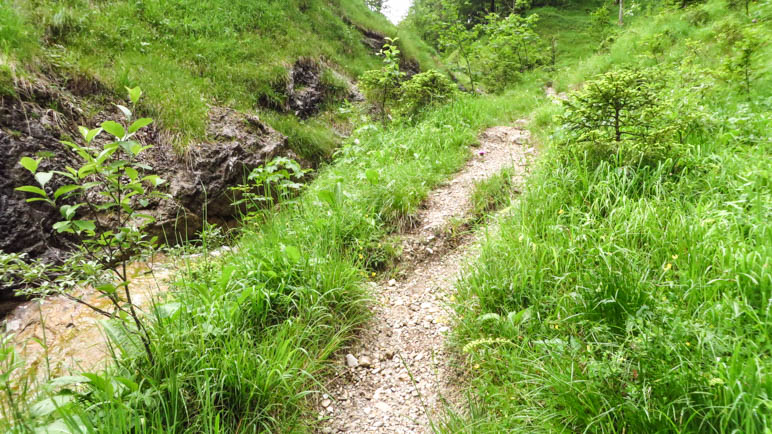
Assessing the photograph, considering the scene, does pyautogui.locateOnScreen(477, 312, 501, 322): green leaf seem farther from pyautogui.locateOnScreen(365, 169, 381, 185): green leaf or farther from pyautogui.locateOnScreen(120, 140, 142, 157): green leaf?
pyautogui.locateOnScreen(365, 169, 381, 185): green leaf

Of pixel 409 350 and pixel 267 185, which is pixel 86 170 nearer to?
pixel 409 350

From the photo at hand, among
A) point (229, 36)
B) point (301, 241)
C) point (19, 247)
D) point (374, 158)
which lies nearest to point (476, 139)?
point (374, 158)

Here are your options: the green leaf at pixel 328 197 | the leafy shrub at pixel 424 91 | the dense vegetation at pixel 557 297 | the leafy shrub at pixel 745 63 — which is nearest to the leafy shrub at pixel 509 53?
the leafy shrub at pixel 424 91

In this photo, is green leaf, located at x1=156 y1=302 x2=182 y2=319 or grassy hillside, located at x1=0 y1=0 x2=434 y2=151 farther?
grassy hillside, located at x1=0 y1=0 x2=434 y2=151

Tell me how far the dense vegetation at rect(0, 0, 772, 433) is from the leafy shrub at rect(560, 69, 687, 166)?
23 mm

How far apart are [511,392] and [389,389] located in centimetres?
97

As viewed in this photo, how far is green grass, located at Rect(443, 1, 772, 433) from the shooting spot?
1619mm

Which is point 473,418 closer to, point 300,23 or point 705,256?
point 705,256

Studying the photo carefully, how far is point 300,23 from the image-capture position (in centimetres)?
1016

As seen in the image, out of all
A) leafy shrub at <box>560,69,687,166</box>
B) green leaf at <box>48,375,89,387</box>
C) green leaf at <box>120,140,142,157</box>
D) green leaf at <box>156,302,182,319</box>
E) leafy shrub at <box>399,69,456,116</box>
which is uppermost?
leafy shrub at <box>399,69,456,116</box>

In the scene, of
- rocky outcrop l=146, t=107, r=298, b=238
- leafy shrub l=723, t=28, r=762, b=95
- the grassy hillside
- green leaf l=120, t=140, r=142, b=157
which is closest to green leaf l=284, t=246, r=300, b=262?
green leaf l=120, t=140, r=142, b=157

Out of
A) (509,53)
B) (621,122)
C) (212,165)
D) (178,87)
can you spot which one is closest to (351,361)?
(621,122)

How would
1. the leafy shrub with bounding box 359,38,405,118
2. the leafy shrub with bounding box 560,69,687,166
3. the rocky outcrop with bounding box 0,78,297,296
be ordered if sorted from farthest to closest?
the leafy shrub with bounding box 359,38,405,118 → the rocky outcrop with bounding box 0,78,297,296 → the leafy shrub with bounding box 560,69,687,166

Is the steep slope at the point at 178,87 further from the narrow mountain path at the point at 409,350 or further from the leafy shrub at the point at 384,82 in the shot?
the narrow mountain path at the point at 409,350
